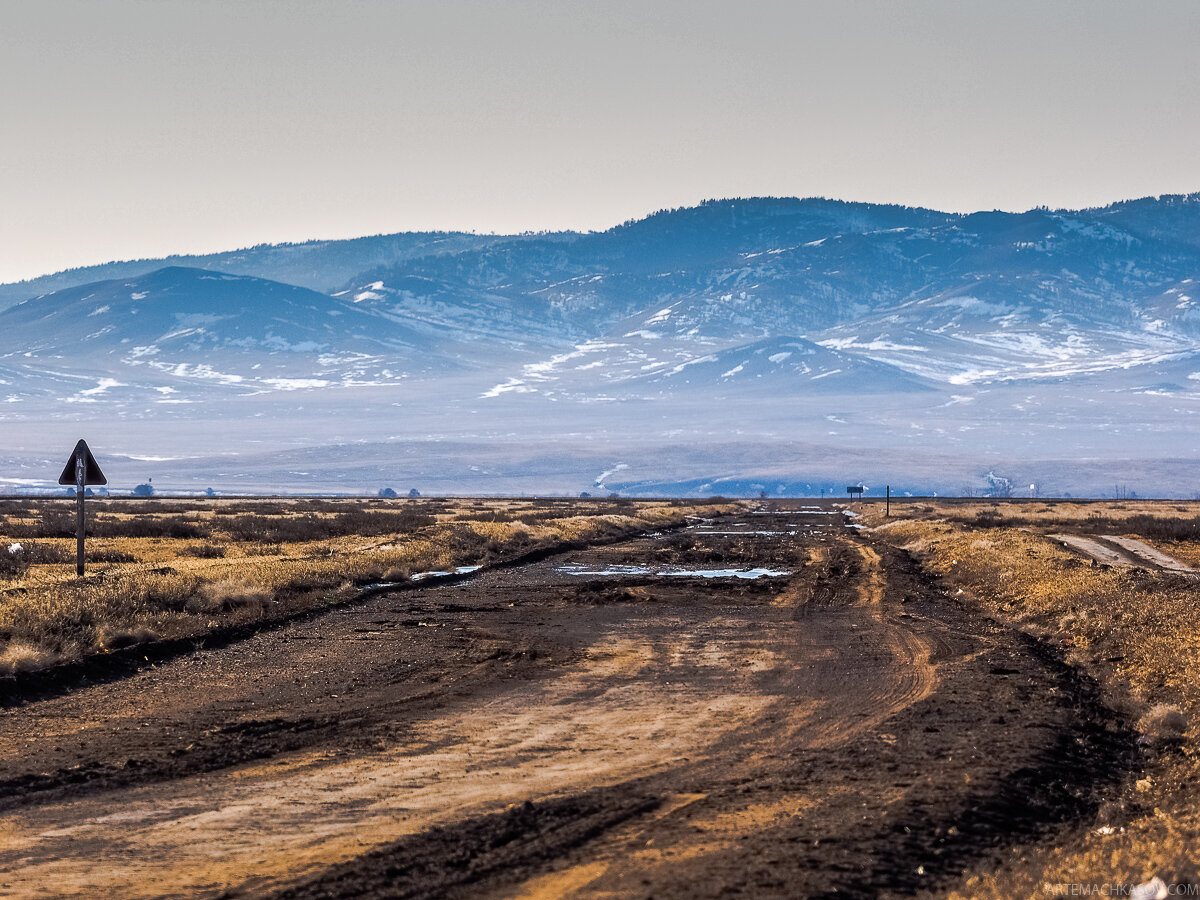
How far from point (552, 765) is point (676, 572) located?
25.4 meters

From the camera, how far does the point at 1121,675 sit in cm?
1744

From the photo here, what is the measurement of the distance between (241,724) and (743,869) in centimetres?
684

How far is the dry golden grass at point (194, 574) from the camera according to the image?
20156 mm

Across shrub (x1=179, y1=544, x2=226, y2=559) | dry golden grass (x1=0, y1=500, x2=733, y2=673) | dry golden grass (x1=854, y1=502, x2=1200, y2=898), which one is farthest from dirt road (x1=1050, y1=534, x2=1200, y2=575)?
shrub (x1=179, y1=544, x2=226, y2=559)

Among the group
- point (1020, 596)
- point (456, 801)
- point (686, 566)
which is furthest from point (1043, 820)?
point (686, 566)

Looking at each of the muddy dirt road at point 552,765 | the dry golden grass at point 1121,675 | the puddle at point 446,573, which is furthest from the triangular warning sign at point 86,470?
the dry golden grass at point 1121,675

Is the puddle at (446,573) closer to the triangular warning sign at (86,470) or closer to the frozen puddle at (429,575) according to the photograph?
the frozen puddle at (429,575)

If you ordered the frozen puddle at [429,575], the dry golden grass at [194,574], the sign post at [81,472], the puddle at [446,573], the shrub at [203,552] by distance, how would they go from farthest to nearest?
the shrub at [203,552] → the puddle at [446,573] → the frozen puddle at [429,575] → the sign post at [81,472] → the dry golden grass at [194,574]

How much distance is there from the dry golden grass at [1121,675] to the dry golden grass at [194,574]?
42.2 feet

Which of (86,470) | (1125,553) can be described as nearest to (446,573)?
(86,470)

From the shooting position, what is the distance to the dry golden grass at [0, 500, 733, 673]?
2016cm

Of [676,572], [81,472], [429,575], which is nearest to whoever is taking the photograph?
[81,472]

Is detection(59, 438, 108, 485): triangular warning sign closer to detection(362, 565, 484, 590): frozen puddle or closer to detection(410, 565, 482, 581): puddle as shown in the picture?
detection(362, 565, 484, 590): frozen puddle

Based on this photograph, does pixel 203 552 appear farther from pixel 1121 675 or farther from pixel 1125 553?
pixel 1121 675
